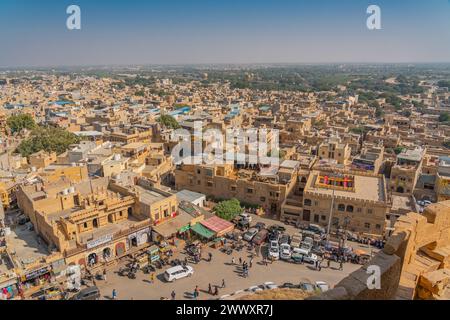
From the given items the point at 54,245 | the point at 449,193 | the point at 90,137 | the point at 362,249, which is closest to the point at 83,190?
the point at 54,245

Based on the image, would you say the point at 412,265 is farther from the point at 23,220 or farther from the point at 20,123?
the point at 20,123

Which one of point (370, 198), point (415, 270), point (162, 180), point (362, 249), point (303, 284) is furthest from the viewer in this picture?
point (162, 180)

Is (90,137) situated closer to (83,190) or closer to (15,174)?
(15,174)

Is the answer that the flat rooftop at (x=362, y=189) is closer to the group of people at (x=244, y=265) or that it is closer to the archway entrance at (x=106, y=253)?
the group of people at (x=244, y=265)

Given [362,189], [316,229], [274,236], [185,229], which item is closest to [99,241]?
[185,229]

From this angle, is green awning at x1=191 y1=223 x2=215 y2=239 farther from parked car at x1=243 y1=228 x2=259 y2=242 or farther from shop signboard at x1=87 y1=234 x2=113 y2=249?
shop signboard at x1=87 y1=234 x2=113 y2=249

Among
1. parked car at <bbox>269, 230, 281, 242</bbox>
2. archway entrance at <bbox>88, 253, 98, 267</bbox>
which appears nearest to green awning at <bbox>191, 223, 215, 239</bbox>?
parked car at <bbox>269, 230, 281, 242</bbox>
